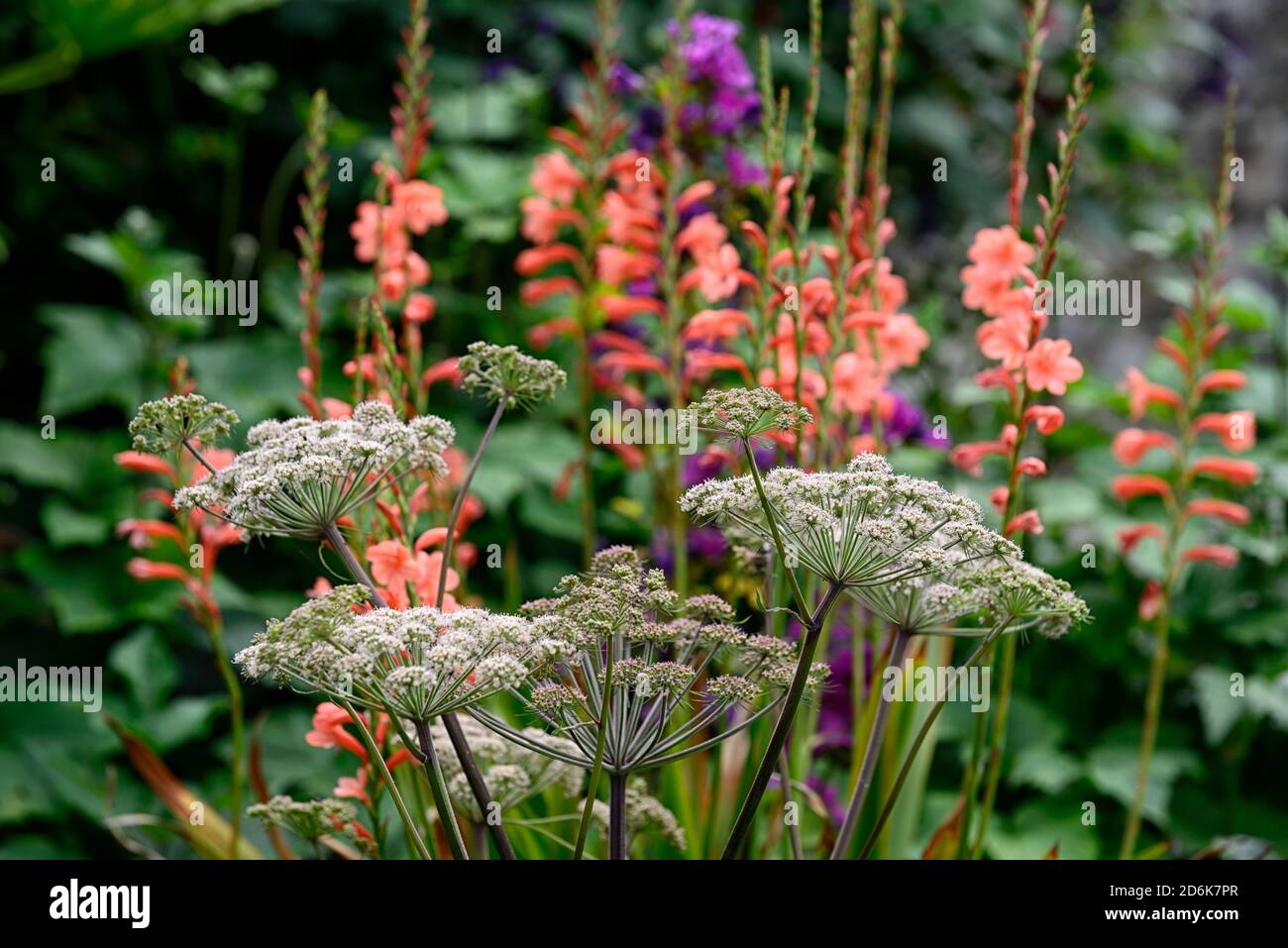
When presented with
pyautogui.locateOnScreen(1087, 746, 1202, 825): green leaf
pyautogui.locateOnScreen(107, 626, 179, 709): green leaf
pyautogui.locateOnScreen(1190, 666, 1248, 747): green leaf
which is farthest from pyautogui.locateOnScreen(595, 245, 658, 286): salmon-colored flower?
pyautogui.locateOnScreen(1190, 666, 1248, 747): green leaf

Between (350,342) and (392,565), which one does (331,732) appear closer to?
(392,565)

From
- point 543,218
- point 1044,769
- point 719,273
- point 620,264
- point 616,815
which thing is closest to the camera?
point 616,815

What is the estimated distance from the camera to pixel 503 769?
47.7 inches

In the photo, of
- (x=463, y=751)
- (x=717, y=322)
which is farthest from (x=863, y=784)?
(x=717, y=322)

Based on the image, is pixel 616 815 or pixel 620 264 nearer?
pixel 616 815

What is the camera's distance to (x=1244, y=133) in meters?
6.19

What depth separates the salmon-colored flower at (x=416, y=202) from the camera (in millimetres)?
1721

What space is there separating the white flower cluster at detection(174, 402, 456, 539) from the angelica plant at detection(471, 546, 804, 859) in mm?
178

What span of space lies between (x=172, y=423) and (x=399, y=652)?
1.01ft

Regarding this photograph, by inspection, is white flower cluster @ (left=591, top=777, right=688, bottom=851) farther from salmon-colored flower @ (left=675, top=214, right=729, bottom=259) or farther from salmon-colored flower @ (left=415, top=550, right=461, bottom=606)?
salmon-colored flower @ (left=675, top=214, right=729, bottom=259)

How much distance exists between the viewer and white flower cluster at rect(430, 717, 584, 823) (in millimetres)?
1213

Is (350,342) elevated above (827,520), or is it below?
above
